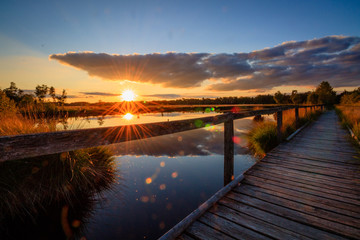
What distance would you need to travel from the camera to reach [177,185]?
176 inches

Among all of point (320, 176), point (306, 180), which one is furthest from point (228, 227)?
point (320, 176)

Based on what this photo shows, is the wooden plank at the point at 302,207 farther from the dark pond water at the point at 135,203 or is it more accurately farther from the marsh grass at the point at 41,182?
the marsh grass at the point at 41,182

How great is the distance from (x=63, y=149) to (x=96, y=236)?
225cm

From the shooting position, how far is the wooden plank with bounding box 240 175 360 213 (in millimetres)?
2504

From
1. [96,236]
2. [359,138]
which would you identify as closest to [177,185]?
[96,236]

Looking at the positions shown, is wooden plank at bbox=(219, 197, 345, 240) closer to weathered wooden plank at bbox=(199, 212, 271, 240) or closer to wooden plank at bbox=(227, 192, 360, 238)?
wooden plank at bbox=(227, 192, 360, 238)

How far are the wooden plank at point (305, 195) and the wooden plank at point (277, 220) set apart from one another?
80 centimetres

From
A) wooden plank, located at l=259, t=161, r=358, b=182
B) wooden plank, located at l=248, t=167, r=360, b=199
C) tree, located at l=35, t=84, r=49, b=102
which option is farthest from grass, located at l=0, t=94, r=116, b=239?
tree, located at l=35, t=84, r=49, b=102

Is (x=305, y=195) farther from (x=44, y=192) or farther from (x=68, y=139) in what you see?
(x=44, y=192)

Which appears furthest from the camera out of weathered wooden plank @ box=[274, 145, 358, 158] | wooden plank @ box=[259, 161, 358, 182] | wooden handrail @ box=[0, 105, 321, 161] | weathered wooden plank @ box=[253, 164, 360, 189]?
weathered wooden plank @ box=[274, 145, 358, 158]

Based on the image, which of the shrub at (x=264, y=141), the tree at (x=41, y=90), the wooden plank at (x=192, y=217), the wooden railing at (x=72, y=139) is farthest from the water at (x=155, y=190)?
the tree at (x=41, y=90)

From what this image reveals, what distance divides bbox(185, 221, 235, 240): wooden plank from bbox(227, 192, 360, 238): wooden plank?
0.86 m

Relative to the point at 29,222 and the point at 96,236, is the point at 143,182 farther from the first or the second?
the point at 29,222

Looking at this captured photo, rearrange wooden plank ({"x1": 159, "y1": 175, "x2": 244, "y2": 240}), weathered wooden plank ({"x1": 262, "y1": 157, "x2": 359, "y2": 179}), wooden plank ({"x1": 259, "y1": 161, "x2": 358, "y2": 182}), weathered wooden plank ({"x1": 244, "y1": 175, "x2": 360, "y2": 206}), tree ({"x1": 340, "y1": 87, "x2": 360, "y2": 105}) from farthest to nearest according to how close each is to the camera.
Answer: tree ({"x1": 340, "y1": 87, "x2": 360, "y2": 105}) < weathered wooden plank ({"x1": 262, "y1": 157, "x2": 359, "y2": 179}) < wooden plank ({"x1": 259, "y1": 161, "x2": 358, "y2": 182}) < weathered wooden plank ({"x1": 244, "y1": 175, "x2": 360, "y2": 206}) < wooden plank ({"x1": 159, "y1": 175, "x2": 244, "y2": 240})
